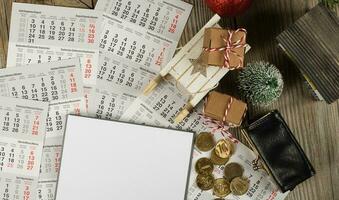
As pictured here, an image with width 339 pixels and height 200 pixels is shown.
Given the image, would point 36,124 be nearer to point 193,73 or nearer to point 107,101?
point 107,101

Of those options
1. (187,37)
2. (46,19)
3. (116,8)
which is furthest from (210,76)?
(46,19)

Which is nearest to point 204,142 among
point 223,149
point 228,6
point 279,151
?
point 223,149

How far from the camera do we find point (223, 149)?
1.03 metres

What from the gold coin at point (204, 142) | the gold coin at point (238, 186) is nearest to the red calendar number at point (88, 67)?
the gold coin at point (204, 142)

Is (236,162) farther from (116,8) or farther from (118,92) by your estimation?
(116,8)

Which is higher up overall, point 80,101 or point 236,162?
point 80,101

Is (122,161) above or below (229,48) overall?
below

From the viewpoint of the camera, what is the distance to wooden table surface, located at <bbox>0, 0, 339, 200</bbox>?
3.40ft

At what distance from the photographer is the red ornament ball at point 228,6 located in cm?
94

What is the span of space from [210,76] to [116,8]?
243mm

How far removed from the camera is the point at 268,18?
3.40 ft

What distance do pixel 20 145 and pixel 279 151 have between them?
0.50m

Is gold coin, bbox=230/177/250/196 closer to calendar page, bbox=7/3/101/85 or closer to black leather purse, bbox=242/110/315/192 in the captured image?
black leather purse, bbox=242/110/315/192

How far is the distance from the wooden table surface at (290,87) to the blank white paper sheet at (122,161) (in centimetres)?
14
